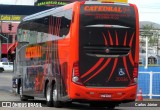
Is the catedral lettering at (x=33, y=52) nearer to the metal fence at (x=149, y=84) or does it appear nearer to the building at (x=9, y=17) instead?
the metal fence at (x=149, y=84)

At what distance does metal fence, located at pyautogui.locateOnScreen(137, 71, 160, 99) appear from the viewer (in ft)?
87.4

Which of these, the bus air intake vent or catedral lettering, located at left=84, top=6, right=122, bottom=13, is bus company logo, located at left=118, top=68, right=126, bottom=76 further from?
catedral lettering, located at left=84, top=6, right=122, bottom=13

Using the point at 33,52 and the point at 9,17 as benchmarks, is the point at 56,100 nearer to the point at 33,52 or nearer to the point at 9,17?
the point at 33,52

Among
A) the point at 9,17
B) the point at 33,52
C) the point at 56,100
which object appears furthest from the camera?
the point at 9,17

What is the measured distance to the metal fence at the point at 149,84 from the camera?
26641mm

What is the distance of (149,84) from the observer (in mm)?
26688

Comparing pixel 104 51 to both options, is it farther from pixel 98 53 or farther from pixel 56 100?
pixel 56 100

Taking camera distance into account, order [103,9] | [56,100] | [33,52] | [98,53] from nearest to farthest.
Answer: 1. [98,53]
2. [103,9]
3. [56,100]
4. [33,52]

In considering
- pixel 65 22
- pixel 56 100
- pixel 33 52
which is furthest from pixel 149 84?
pixel 65 22

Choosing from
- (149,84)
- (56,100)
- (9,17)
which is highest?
(9,17)

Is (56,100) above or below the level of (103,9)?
below

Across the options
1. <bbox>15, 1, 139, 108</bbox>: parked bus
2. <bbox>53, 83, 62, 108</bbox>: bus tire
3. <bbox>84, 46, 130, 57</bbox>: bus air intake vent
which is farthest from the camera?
<bbox>53, 83, 62, 108</bbox>: bus tire

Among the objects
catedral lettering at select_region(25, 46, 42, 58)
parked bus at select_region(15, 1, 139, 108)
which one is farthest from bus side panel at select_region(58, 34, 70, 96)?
catedral lettering at select_region(25, 46, 42, 58)

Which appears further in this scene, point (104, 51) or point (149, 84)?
point (149, 84)
